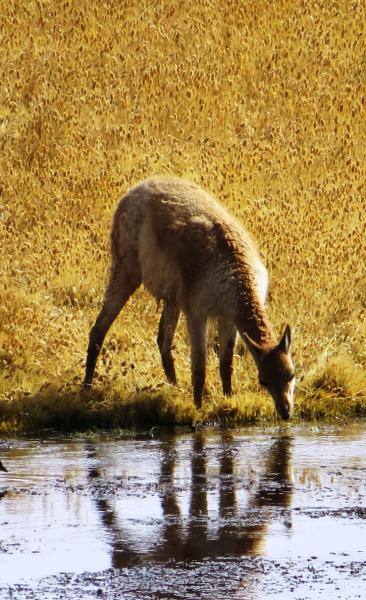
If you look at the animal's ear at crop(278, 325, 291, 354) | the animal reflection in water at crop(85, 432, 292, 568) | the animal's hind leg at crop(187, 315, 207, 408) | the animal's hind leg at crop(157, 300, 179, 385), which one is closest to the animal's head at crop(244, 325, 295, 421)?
the animal's ear at crop(278, 325, 291, 354)

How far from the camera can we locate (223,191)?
2008 cm

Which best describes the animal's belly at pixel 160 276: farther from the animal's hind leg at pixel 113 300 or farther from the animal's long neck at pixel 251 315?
the animal's long neck at pixel 251 315

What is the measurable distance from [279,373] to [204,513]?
126 inches

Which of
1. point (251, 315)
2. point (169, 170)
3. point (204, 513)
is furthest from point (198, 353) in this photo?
point (169, 170)

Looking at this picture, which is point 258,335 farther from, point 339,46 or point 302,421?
point 339,46

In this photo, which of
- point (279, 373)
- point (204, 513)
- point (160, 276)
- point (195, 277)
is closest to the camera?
point (204, 513)

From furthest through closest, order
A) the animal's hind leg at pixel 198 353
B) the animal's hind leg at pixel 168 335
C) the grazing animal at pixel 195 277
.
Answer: the animal's hind leg at pixel 168 335
the animal's hind leg at pixel 198 353
the grazing animal at pixel 195 277

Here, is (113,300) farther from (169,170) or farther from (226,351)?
(169,170)

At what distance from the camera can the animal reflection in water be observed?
8.83 meters

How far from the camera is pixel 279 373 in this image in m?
12.9

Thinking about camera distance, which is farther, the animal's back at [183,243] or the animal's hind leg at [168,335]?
the animal's hind leg at [168,335]

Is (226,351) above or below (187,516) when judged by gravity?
above

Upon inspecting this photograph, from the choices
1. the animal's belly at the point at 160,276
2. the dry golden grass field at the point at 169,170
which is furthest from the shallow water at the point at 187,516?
the animal's belly at the point at 160,276

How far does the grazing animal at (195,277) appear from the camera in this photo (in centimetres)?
1339
